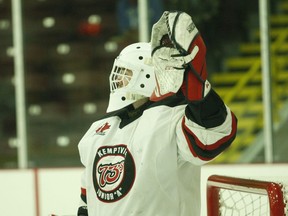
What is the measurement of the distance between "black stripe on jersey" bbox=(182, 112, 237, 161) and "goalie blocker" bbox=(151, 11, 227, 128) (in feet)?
0.18

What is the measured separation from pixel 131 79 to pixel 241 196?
0.50 metres

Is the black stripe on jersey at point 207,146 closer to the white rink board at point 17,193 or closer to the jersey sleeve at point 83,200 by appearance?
the jersey sleeve at point 83,200

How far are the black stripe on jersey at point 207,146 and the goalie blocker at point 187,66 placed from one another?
54mm

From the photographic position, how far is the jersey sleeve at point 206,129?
1858mm

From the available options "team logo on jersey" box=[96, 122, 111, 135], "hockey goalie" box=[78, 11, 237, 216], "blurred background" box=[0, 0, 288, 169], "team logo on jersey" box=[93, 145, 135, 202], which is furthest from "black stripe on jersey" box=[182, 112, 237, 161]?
"blurred background" box=[0, 0, 288, 169]

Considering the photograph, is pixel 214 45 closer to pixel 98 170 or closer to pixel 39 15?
pixel 39 15

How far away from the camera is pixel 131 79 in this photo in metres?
2.27

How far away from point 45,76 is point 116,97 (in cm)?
261

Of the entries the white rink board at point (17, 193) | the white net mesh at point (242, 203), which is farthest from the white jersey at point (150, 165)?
the white rink board at point (17, 193)

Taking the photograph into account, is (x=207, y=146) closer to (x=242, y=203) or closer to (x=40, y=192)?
(x=242, y=203)

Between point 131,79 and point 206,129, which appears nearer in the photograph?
point 206,129

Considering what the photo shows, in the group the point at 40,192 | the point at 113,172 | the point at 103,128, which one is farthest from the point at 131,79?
the point at 40,192

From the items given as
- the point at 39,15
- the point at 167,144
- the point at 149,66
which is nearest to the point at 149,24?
the point at 39,15

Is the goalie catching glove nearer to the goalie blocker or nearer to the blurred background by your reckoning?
the goalie blocker
